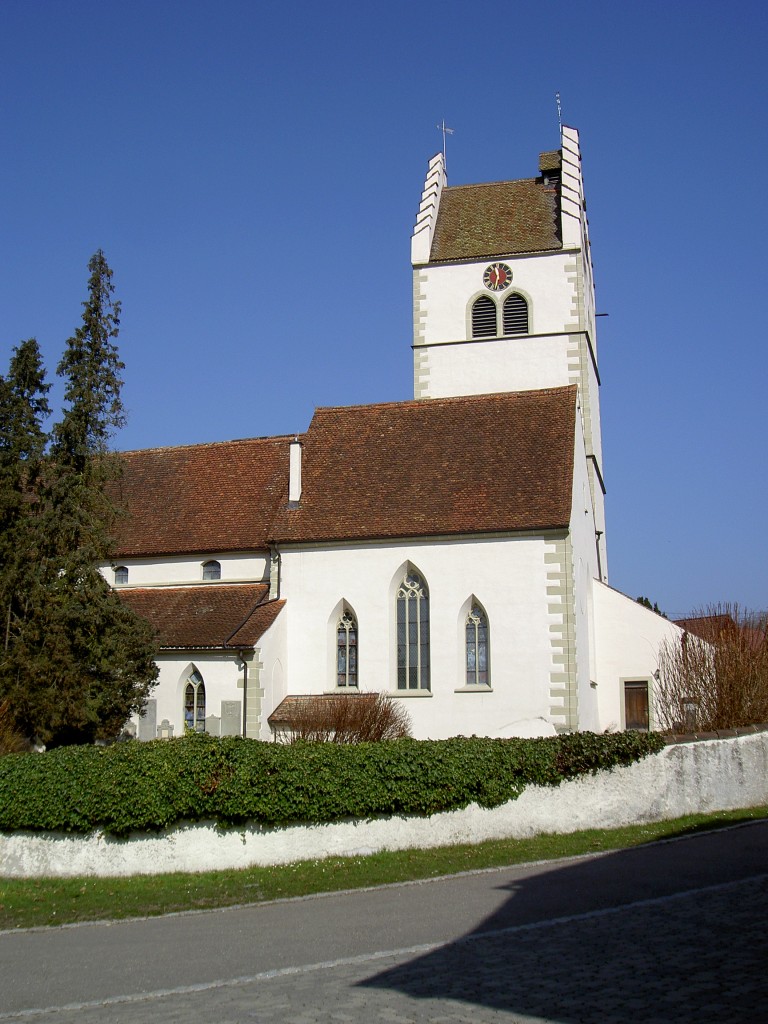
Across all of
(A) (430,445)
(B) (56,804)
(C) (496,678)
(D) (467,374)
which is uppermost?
(D) (467,374)

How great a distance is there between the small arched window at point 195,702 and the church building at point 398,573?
5 centimetres

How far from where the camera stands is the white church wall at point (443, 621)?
79.5 feet

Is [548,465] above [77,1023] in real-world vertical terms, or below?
above

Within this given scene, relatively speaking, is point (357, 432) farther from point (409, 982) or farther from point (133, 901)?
point (409, 982)

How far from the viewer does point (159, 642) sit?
25.2 m

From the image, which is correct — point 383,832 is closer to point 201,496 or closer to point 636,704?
point 636,704

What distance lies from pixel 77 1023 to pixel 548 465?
1935 centimetres

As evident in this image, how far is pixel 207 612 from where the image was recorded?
88.6ft

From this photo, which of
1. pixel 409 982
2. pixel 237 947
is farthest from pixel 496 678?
pixel 409 982

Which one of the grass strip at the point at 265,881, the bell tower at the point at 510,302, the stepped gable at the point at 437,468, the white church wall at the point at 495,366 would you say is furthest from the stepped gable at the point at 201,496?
the grass strip at the point at 265,881

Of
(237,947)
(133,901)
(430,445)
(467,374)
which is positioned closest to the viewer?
(237,947)

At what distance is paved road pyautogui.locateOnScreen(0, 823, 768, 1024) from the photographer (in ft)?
26.9

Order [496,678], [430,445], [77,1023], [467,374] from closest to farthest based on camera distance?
[77,1023] < [496,678] < [430,445] < [467,374]

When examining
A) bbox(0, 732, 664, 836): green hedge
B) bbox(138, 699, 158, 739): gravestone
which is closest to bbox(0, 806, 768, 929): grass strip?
bbox(0, 732, 664, 836): green hedge
